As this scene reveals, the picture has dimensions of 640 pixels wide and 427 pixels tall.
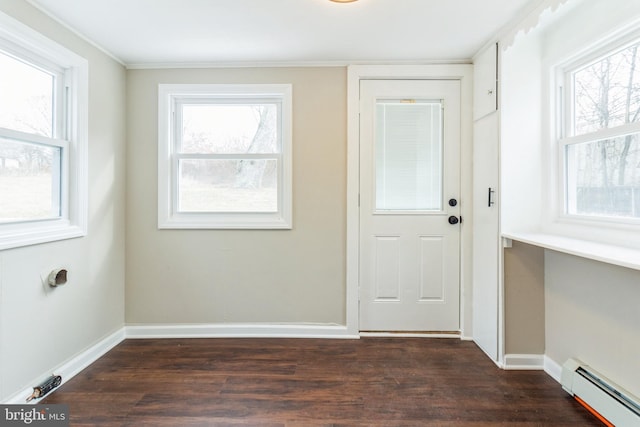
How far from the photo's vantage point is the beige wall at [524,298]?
6.97 feet

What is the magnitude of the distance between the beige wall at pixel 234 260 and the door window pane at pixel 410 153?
1.42 ft

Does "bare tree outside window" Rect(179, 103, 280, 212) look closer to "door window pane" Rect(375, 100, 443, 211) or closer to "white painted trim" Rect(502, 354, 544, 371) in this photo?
"door window pane" Rect(375, 100, 443, 211)

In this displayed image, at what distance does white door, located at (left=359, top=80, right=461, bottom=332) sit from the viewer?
260 centimetres

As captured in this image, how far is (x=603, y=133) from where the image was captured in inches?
67.4

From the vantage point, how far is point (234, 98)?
2670mm

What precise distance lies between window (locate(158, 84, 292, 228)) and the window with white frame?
2.04 meters

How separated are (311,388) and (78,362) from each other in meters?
1.60

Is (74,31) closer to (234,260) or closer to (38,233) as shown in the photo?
(38,233)

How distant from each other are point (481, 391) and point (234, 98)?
2.81 metres

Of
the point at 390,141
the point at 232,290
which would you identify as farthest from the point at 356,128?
the point at 232,290

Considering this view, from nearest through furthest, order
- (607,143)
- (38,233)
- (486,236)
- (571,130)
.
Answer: (607,143) → (38,233) → (571,130) → (486,236)

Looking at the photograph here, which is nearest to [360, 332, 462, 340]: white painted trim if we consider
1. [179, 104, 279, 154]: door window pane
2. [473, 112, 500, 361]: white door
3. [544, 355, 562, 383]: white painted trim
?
[473, 112, 500, 361]: white door

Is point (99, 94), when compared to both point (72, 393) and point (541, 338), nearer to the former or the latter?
point (72, 393)
